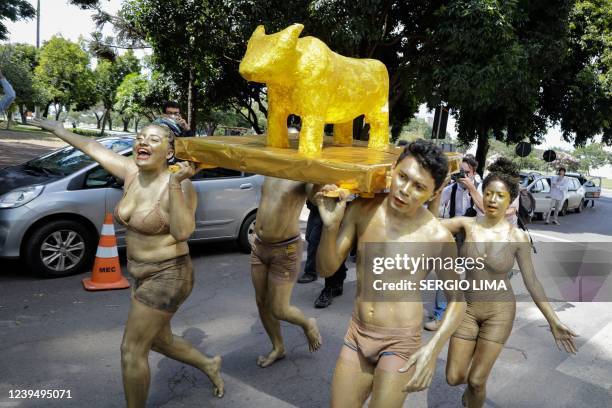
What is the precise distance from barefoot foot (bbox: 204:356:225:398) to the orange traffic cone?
258cm

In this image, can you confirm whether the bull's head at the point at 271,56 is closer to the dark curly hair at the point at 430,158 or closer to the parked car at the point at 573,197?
the dark curly hair at the point at 430,158

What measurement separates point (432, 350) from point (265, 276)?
5.93 ft

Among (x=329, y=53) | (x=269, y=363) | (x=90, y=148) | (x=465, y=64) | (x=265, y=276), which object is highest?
(x=465, y=64)

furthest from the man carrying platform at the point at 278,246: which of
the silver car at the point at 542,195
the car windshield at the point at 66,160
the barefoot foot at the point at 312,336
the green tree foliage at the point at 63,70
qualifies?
the green tree foliage at the point at 63,70

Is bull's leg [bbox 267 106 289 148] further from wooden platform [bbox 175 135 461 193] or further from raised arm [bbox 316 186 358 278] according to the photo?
raised arm [bbox 316 186 358 278]

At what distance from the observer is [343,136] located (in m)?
3.21

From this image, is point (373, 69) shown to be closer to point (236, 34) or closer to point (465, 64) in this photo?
point (465, 64)

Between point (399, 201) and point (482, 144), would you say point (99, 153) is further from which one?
point (482, 144)

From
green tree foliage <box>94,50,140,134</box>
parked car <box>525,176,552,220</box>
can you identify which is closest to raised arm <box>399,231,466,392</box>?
parked car <box>525,176,552,220</box>

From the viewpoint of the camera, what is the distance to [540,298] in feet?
Answer: 9.24

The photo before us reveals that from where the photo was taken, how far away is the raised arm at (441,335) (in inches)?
81.5

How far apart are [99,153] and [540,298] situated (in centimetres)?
289

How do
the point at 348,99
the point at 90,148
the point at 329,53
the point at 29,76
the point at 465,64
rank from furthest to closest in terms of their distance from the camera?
1. the point at 29,76
2. the point at 465,64
3. the point at 90,148
4. the point at 348,99
5. the point at 329,53

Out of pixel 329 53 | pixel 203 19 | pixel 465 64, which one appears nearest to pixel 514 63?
pixel 465 64
